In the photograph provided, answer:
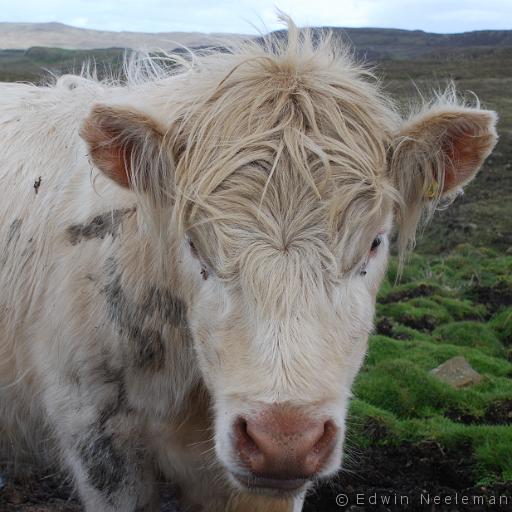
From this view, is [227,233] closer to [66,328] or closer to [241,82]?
[241,82]

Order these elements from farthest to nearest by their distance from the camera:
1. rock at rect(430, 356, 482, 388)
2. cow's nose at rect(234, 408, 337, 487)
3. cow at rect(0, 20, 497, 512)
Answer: rock at rect(430, 356, 482, 388), cow at rect(0, 20, 497, 512), cow's nose at rect(234, 408, 337, 487)

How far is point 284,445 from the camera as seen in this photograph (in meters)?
2.42

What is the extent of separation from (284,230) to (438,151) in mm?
855

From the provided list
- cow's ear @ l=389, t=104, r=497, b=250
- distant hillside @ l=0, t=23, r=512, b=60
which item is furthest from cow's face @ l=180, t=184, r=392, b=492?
distant hillside @ l=0, t=23, r=512, b=60

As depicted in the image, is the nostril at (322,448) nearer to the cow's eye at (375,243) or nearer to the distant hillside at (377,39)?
the cow's eye at (375,243)

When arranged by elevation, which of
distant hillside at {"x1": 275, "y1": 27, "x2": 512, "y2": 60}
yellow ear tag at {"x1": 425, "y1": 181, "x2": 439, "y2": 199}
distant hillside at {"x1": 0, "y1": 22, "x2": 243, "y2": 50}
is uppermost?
yellow ear tag at {"x1": 425, "y1": 181, "x2": 439, "y2": 199}

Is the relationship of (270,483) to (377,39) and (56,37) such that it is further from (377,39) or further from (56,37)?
(56,37)

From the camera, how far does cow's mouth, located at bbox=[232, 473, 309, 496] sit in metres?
2.53

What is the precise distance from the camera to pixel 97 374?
358 centimetres

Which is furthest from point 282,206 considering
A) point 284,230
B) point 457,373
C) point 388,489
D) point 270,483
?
point 457,373

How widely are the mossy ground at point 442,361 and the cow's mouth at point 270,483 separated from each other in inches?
102

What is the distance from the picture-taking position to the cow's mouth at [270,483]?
8.31ft

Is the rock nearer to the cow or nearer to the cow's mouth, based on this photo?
the cow

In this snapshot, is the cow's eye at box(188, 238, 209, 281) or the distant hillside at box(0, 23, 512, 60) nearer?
the cow's eye at box(188, 238, 209, 281)
